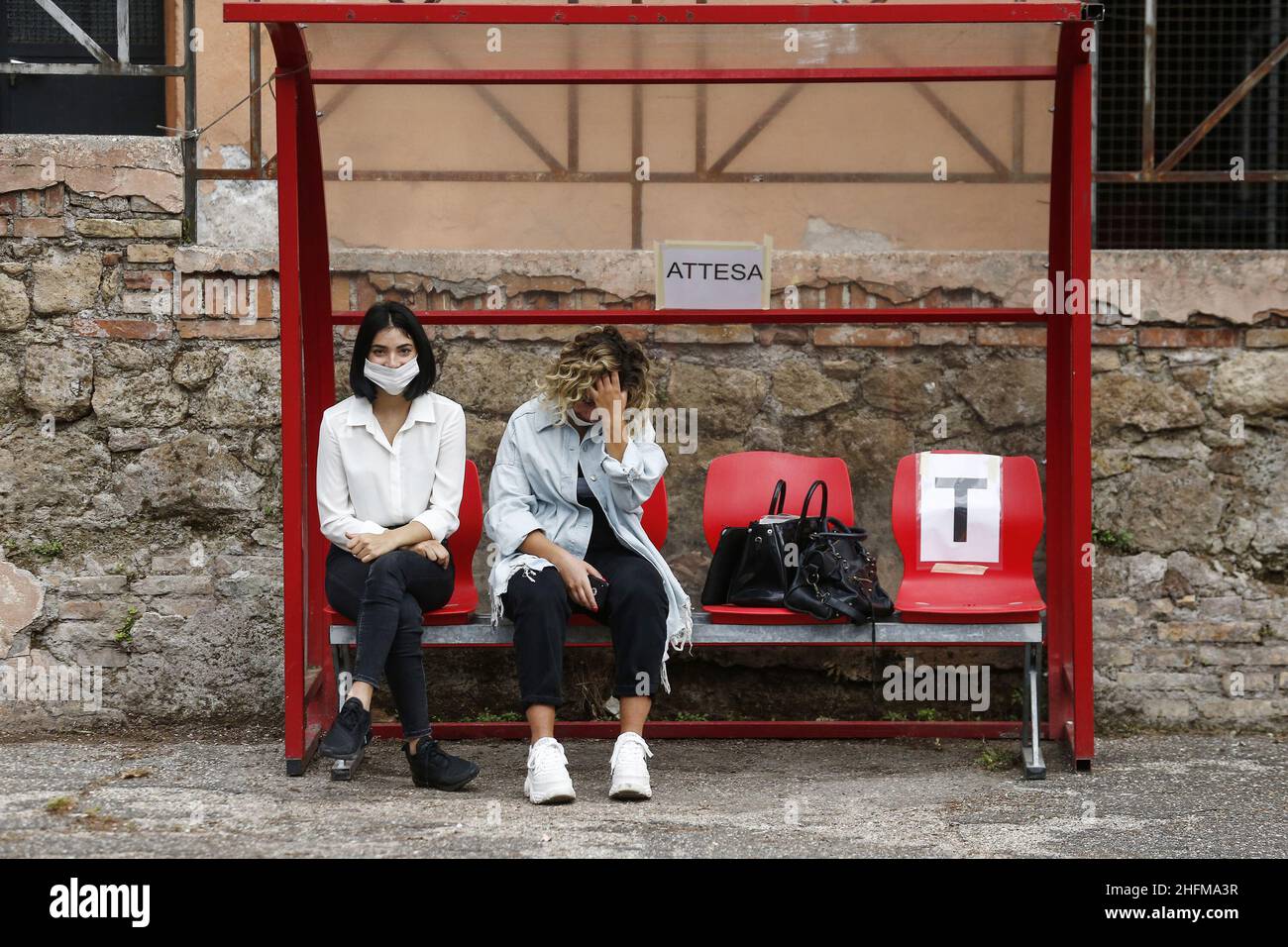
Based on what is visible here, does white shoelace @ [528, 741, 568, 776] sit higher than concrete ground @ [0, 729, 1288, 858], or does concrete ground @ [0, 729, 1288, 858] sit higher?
white shoelace @ [528, 741, 568, 776]

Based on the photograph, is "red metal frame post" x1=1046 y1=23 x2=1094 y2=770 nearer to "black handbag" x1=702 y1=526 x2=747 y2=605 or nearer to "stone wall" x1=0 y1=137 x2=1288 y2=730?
"stone wall" x1=0 y1=137 x2=1288 y2=730

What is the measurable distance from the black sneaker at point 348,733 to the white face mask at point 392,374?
92cm

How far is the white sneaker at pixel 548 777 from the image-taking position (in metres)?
3.85

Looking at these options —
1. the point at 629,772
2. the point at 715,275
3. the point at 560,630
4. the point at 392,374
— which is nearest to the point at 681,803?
the point at 629,772

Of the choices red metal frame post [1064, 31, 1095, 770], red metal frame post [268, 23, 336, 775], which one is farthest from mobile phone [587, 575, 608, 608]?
red metal frame post [1064, 31, 1095, 770]

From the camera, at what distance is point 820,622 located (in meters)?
4.26

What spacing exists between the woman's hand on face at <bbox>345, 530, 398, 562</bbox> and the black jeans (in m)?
0.02

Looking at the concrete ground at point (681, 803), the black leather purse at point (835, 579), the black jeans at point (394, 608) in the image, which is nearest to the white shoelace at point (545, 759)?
the concrete ground at point (681, 803)

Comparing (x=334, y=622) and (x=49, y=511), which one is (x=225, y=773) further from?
(x=49, y=511)

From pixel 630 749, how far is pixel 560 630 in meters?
0.38

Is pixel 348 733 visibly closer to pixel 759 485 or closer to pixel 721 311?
pixel 759 485

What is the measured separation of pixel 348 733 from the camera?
12.8ft

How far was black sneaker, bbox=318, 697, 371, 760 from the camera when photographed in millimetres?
3857

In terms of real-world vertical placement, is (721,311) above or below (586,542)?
above
